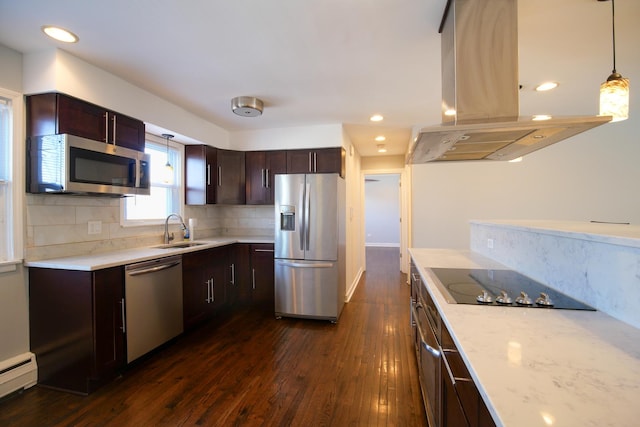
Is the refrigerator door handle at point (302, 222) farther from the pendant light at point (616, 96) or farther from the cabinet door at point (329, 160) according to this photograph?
the pendant light at point (616, 96)

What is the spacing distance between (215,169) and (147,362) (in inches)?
90.8

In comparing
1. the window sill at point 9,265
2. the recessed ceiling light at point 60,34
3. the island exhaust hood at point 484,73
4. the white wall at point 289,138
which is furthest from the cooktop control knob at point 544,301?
the window sill at point 9,265

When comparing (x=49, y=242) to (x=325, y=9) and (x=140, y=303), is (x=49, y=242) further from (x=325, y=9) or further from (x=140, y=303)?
(x=325, y=9)

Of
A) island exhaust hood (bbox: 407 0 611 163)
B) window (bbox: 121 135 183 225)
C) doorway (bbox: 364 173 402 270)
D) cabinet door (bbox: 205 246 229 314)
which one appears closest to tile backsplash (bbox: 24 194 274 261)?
window (bbox: 121 135 183 225)

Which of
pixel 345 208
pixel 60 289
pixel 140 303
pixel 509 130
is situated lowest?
pixel 140 303

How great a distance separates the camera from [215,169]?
3699 millimetres

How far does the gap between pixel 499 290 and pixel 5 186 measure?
3212 mm

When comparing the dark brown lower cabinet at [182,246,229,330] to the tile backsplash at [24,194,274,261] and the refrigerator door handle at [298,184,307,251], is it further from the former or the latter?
the refrigerator door handle at [298,184,307,251]

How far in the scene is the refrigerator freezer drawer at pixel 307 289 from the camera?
315 cm

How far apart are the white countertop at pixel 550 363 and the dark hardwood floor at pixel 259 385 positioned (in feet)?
3.65

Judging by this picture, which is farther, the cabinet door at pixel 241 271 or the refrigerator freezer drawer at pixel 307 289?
the cabinet door at pixel 241 271

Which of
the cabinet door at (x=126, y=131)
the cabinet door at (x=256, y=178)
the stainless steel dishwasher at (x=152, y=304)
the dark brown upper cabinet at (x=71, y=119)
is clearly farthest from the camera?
the cabinet door at (x=256, y=178)

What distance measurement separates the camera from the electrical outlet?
238cm

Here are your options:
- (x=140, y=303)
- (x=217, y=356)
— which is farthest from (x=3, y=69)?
(x=217, y=356)
